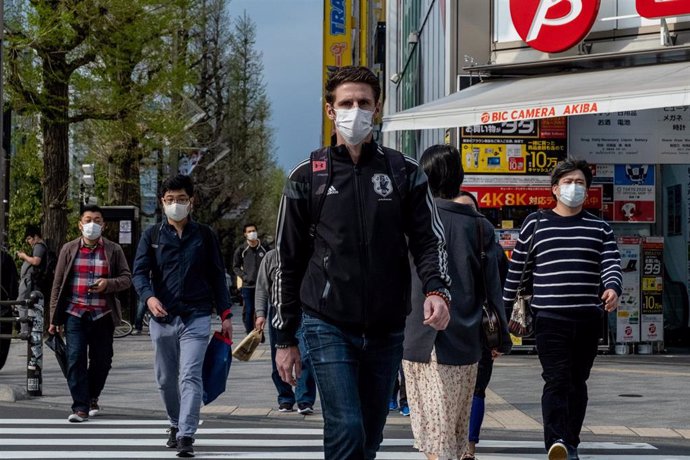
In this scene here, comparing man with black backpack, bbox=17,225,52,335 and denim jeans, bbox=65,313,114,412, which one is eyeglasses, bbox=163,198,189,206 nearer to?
denim jeans, bbox=65,313,114,412

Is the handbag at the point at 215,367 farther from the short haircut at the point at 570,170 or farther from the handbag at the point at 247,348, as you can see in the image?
the short haircut at the point at 570,170

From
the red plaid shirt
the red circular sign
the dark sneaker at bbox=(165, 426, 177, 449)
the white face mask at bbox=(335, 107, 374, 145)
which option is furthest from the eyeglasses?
the red circular sign

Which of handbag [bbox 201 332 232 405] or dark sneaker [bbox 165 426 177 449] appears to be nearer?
handbag [bbox 201 332 232 405]

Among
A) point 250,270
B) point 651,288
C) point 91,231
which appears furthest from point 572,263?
point 250,270

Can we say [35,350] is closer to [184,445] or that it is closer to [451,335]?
[184,445]

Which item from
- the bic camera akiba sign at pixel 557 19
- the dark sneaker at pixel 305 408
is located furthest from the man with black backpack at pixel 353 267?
the bic camera akiba sign at pixel 557 19

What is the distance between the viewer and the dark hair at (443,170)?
23.0 ft

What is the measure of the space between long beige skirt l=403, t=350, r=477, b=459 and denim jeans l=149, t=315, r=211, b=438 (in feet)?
7.36

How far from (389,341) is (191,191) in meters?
4.25

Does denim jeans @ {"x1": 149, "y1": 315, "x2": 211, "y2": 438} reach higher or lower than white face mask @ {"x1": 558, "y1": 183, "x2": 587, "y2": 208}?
lower

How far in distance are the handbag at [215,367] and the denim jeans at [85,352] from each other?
196 cm

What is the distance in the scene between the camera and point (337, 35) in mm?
37125

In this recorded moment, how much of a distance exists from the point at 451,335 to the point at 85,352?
4.83 m

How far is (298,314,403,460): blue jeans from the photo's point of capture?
4855 mm
